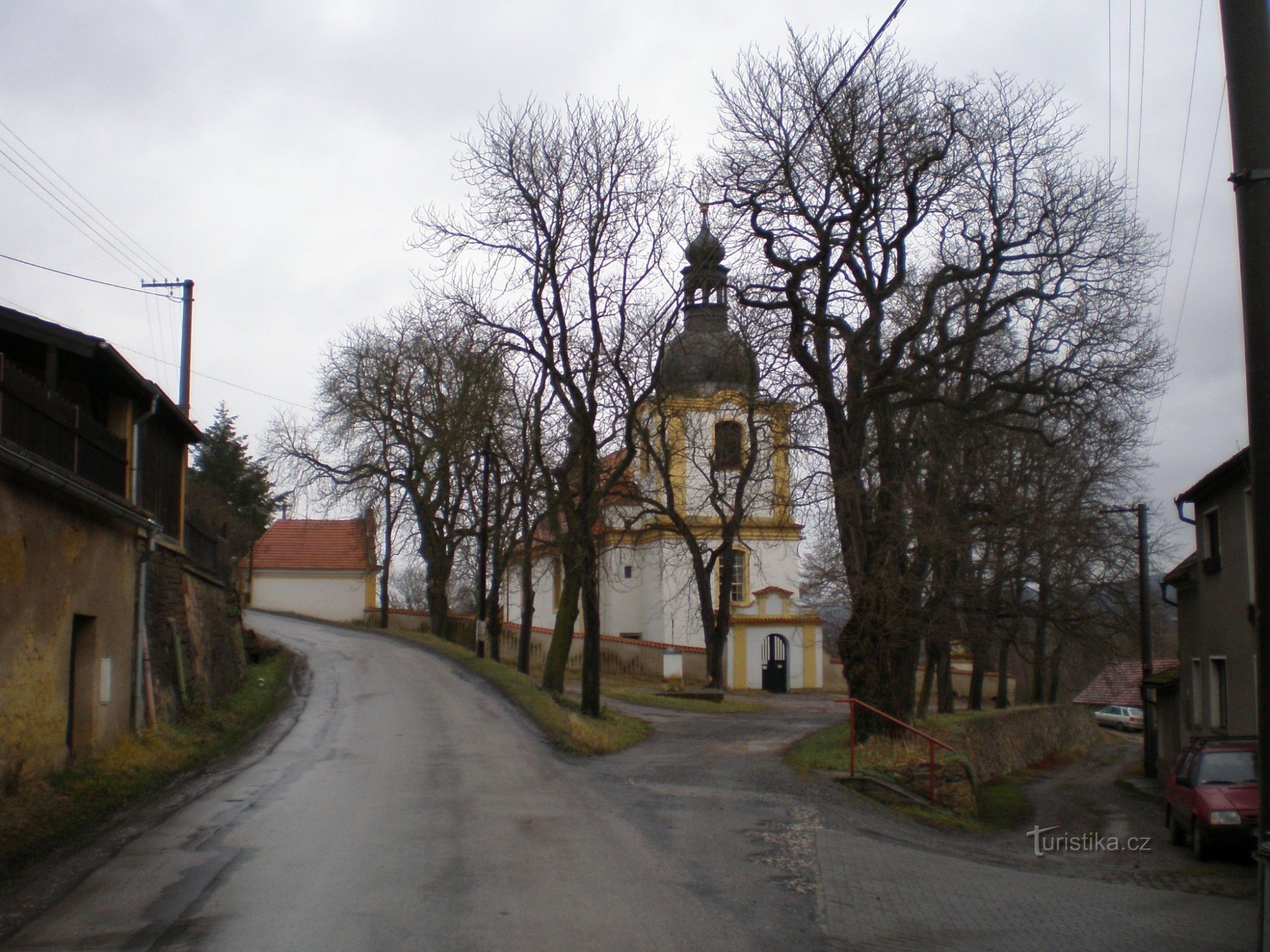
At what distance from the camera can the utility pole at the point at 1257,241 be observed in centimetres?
609

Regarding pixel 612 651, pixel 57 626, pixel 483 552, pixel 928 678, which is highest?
pixel 483 552

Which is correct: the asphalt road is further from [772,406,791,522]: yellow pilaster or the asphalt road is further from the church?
the church

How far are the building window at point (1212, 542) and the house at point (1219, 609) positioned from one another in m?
0.02

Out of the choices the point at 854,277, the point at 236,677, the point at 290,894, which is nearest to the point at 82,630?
the point at 290,894

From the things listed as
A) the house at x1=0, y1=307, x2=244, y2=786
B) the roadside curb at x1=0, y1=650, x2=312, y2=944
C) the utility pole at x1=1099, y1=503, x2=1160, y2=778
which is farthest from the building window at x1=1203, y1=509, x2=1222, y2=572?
the house at x1=0, y1=307, x2=244, y2=786

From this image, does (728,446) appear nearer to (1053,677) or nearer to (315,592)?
(1053,677)

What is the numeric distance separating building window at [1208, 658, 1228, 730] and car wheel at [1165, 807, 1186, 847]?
878cm

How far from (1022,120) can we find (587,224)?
28.7 ft

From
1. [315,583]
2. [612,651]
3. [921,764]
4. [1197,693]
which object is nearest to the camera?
[921,764]

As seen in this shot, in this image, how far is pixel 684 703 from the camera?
32.4 meters

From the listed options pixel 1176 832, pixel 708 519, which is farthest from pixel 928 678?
pixel 708 519

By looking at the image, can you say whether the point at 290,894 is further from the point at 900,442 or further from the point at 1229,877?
the point at 900,442

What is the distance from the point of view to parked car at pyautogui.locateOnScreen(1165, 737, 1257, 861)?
43.3ft

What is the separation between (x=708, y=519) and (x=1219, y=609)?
83.2ft
